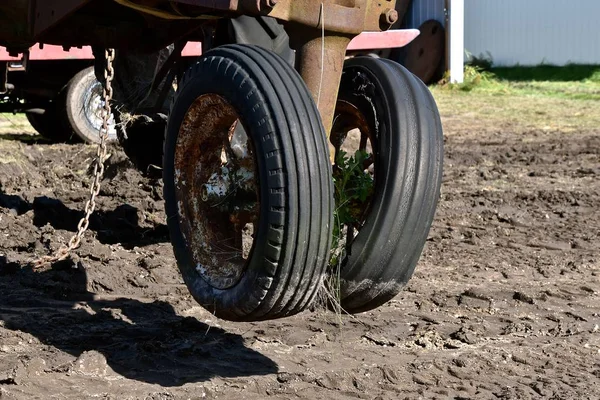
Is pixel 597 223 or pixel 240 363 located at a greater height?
pixel 597 223

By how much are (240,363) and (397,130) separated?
1284mm

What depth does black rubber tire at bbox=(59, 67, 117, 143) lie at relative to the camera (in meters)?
10.5

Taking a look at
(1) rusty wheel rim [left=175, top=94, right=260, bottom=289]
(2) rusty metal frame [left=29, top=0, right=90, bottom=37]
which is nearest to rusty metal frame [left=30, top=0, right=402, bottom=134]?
(1) rusty wheel rim [left=175, top=94, right=260, bottom=289]

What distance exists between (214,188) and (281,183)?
61 centimetres

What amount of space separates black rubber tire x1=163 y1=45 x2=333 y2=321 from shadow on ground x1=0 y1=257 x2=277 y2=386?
70 cm

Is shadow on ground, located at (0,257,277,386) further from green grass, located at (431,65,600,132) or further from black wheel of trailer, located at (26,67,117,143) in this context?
green grass, located at (431,65,600,132)

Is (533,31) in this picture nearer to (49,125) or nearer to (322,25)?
(49,125)

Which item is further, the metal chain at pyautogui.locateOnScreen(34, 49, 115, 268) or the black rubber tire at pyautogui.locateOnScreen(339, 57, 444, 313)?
the metal chain at pyautogui.locateOnScreen(34, 49, 115, 268)

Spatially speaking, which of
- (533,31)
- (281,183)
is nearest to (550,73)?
(533,31)

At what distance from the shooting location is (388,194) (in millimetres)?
3635

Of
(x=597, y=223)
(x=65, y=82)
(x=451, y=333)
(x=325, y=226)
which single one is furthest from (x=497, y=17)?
(x=325, y=226)

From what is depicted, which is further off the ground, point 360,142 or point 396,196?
point 360,142

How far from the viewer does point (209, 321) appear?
16.0 ft

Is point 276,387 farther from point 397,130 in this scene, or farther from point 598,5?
point 598,5
